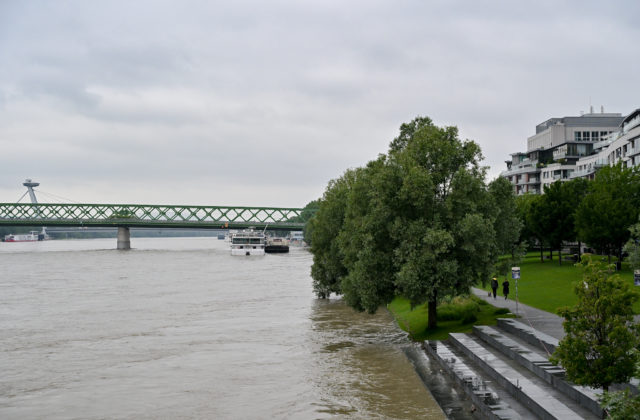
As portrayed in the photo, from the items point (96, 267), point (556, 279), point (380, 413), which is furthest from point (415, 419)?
point (96, 267)

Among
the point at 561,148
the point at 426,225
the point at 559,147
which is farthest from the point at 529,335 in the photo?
the point at 559,147

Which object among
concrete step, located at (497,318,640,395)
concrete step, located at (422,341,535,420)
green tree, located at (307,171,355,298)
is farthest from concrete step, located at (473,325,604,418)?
green tree, located at (307,171,355,298)

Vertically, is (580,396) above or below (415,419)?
above

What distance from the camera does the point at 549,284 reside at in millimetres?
50062

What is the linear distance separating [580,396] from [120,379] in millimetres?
19269

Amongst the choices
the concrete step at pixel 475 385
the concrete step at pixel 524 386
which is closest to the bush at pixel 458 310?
the concrete step at pixel 475 385

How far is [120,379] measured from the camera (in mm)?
27953

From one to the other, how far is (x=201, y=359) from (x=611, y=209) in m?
39.4

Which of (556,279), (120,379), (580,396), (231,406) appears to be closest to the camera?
(580,396)

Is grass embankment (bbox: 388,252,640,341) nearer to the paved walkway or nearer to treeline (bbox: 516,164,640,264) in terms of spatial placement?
the paved walkway

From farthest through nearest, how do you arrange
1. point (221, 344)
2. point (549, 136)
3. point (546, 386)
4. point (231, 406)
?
point (549, 136) → point (221, 344) → point (231, 406) → point (546, 386)

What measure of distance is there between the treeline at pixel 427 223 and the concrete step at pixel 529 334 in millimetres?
2960

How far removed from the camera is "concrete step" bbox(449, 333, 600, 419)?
17.5 meters

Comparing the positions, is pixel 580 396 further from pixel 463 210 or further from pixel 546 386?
pixel 463 210
